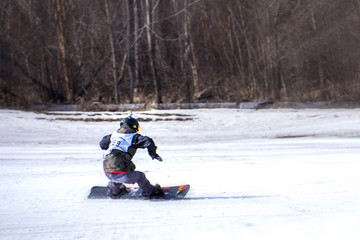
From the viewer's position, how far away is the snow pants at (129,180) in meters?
5.26

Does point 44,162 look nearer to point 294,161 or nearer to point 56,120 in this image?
point 294,161

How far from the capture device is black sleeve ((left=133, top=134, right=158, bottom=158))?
5.08m

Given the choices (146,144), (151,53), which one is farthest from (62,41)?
(146,144)

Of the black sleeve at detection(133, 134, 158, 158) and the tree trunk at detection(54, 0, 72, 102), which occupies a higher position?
the tree trunk at detection(54, 0, 72, 102)

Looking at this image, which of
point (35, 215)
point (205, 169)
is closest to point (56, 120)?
point (205, 169)

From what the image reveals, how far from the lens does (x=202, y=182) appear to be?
6648mm

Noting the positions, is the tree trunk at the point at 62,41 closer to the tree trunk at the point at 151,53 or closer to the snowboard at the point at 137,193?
the tree trunk at the point at 151,53

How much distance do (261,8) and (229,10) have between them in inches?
108

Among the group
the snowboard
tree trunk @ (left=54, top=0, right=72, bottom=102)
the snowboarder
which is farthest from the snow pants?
tree trunk @ (left=54, top=0, right=72, bottom=102)

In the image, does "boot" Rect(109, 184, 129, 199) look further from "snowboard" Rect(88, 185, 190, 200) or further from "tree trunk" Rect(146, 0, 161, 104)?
"tree trunk" Rect(146, 0, 161, 104)

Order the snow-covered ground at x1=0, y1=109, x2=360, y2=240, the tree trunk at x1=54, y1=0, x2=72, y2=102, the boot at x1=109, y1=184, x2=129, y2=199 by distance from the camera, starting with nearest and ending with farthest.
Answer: the snow-covered ground at x1=0, y1=109, x2=360, y2=240 < the boot at x1=109, y1=184, x2=129, y2=199 < the tree trunk at x1=54, y1=0, x2=72, y2=102

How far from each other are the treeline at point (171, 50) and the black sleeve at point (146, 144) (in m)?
15.0

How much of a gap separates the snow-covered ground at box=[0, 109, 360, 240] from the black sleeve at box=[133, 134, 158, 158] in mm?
704

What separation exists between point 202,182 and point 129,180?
1.70 meters
